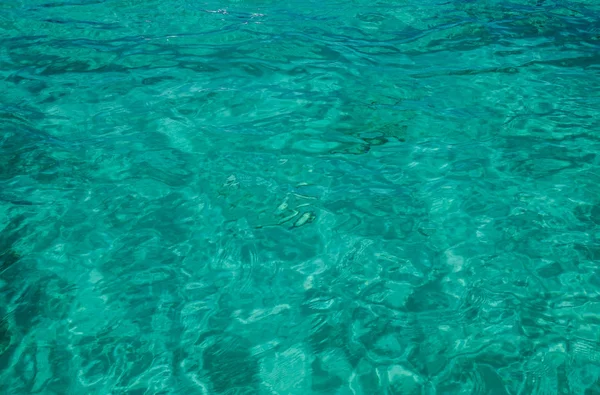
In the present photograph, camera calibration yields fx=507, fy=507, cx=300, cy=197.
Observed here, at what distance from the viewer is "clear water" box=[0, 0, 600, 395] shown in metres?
2.92

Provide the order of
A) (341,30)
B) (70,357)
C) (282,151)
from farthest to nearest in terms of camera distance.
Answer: (341,30) → (282,151) → (70,357)

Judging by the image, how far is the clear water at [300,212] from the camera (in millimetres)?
2922

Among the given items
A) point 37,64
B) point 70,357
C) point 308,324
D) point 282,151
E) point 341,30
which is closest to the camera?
point 70,357

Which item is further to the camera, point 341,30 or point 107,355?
point 341,30

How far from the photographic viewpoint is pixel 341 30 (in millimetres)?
7004

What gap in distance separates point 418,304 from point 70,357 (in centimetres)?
211

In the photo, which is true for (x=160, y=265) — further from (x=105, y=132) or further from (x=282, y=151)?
(x=105, y=132)

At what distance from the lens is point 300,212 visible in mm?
3986

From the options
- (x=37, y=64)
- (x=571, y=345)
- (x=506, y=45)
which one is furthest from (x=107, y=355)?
(x=506, y=45)

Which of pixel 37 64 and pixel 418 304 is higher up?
pixel 37 64

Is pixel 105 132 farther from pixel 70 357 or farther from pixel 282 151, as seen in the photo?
pixel 70 357

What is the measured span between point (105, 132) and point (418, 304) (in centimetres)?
338

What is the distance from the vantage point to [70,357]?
2.91 meters

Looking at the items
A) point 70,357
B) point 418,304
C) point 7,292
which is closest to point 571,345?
point 418,304
